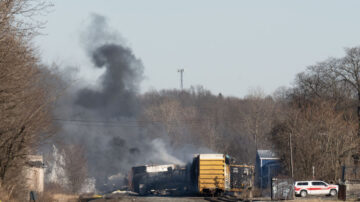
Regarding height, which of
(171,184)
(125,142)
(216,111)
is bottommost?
(171,184)

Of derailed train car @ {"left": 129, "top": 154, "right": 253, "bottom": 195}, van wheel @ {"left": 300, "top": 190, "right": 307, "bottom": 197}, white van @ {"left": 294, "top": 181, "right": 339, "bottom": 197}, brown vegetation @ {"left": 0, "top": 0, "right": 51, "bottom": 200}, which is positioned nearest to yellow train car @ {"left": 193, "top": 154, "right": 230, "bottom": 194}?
derailed train car @ {"left": 129, "top": 154, "right": 253, "bottom": 195}

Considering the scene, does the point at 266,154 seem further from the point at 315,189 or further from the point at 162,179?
the point at 315,189

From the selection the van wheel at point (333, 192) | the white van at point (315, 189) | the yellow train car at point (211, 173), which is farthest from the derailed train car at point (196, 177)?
the van wheel at point (333, 192)

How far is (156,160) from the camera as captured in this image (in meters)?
76.1

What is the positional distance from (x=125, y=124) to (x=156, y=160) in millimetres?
12020

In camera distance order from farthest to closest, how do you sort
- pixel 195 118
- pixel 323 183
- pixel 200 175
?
pixel 195 118, pixel 200 175, pixel 323 183

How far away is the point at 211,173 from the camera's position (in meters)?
→ 48.7

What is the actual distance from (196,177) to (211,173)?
2285 mm

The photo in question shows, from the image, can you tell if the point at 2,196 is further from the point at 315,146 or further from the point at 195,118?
the point at 195,118

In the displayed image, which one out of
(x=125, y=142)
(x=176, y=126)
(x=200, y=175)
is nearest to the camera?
(x=200, y=175)

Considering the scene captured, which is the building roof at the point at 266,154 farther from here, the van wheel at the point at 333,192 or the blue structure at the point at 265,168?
the van wheel at the point at 333,192

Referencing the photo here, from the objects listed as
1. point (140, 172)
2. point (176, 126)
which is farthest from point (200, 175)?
point (176, 126)

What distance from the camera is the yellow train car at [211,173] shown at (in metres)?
48.6

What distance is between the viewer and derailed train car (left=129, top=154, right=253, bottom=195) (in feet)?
160
